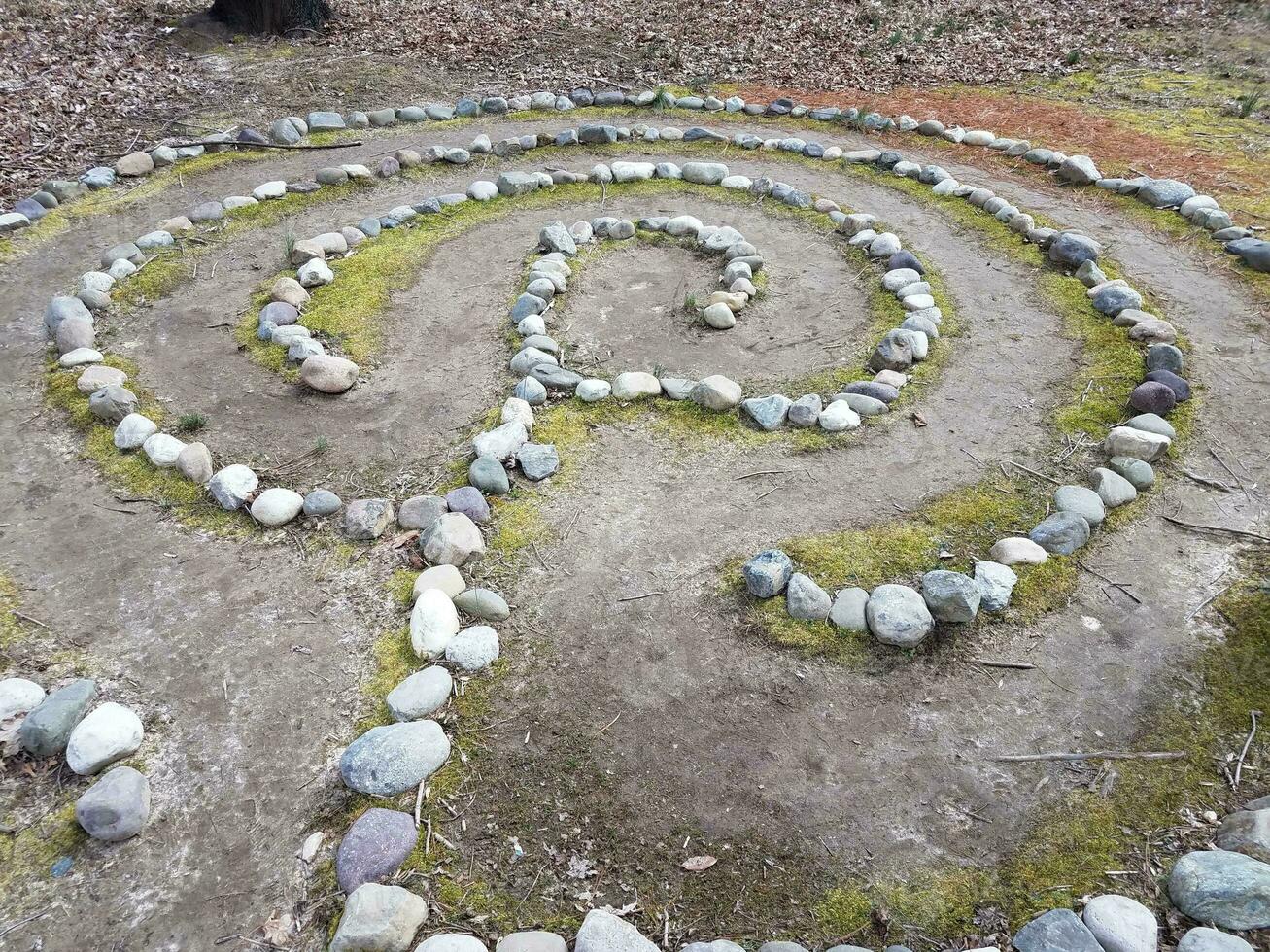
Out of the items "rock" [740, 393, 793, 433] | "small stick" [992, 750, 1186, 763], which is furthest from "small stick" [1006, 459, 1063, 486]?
"small stick" [992, 750, 1186, 763]

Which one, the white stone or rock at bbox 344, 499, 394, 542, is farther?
rock at bbox 344, 499, 394, 542

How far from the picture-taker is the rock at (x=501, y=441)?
18.5 feet

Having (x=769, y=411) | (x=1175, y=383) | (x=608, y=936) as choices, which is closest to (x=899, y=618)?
(x=769, y=411)

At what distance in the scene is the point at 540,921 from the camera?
10.7 feet

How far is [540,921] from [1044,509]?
3790 mm

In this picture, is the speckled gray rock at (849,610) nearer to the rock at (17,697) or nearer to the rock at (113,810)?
the rock at (113,810)

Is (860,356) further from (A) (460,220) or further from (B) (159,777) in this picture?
(B) (159,777)

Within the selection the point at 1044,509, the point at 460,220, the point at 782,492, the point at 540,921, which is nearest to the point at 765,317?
the point at 782,492

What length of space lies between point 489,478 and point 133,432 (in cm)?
253

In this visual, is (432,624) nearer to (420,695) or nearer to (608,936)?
(420,695)

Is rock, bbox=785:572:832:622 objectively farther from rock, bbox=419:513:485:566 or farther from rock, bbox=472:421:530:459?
rock, bbox=472:421:530:459

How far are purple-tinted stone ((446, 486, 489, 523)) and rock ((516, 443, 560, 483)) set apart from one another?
0.42 m

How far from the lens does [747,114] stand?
11523 millimetres

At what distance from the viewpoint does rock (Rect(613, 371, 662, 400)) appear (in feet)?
20.6
